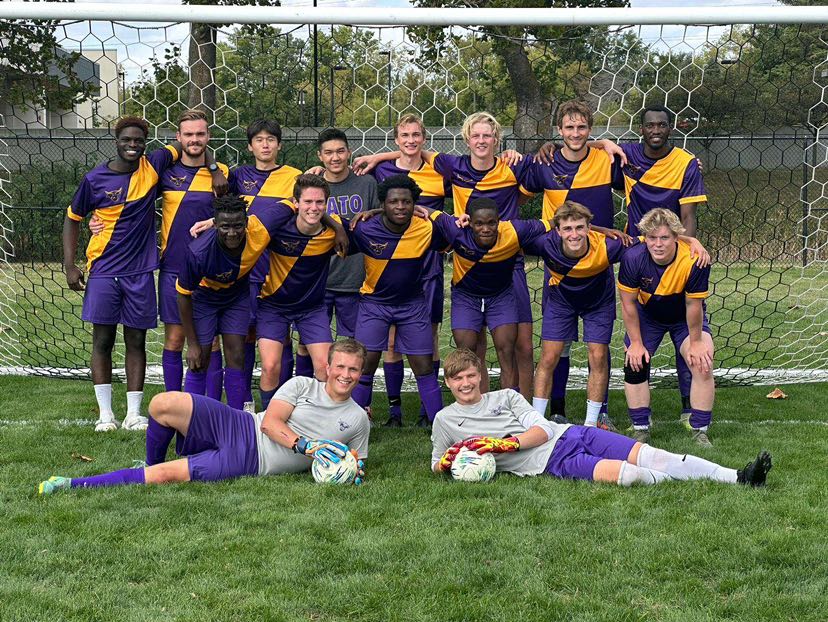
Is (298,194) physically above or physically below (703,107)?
below

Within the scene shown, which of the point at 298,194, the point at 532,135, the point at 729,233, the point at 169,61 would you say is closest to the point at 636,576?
the point at 298,194

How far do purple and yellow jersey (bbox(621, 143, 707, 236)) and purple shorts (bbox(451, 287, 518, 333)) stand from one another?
37.5 inches

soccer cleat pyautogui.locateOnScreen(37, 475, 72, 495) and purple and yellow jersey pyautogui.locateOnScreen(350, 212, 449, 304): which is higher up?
purple and yellow jersey pyautogui.locateOnScreen(350, 212, 449, 304)

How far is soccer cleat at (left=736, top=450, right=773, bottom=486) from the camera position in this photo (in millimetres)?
4004

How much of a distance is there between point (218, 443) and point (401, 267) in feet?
4.81

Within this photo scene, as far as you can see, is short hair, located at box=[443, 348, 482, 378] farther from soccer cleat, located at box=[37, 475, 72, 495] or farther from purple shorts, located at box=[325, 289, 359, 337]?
soccer cleat, located at box=[37, 475, 72, 495]

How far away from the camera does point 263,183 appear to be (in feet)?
17.9

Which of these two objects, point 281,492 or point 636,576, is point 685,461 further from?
point 281,492

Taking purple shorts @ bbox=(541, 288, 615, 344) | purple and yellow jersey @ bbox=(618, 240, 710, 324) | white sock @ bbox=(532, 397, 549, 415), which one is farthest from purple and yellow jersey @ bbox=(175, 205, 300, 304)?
purple and yellow jersey @ bbox=(618, 240, 710, 324)

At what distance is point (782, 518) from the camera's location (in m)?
3.68

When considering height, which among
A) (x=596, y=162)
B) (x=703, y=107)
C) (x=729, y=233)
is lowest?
(x=729, y=233)

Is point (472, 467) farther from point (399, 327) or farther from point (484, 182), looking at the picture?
point (484, 182)

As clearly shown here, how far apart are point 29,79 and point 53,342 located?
2.37m

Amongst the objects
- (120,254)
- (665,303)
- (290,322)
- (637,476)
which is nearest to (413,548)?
(637,476)
